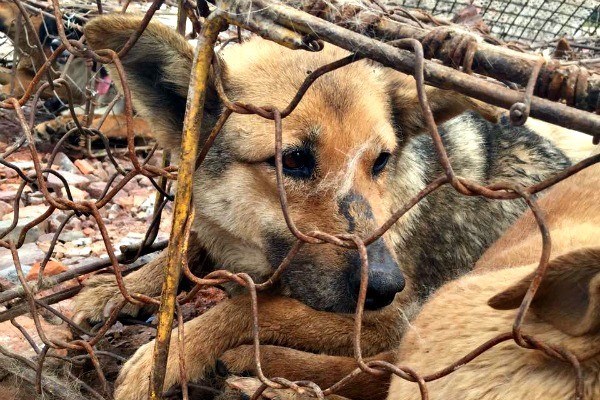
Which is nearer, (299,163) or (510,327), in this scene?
(510,327)

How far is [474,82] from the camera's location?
4.88 feet

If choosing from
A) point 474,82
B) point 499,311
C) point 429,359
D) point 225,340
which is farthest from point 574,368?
point 225,340

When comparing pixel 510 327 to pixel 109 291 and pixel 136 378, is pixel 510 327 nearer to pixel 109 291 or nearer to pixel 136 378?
pixel 136 378

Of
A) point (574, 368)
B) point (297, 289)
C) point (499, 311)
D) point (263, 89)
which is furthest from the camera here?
point (263, 89)

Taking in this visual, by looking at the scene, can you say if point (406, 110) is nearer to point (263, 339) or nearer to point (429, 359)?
point (263, 339)

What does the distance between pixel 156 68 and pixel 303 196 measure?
2.67 feet

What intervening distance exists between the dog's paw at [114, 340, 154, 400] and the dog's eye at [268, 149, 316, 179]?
3.13ft

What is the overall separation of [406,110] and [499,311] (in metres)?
1.72

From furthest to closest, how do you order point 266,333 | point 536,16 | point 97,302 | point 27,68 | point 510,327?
point 27,68 < point 536,16 < point 97,302 < point 266,333 < point 510,327

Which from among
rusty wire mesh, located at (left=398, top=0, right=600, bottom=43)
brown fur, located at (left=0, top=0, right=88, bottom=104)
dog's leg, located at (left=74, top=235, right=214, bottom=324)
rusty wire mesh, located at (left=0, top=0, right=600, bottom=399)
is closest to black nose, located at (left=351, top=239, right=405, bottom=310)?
rusty wire mesh, located at (left=0, top=0, right=600, bottom=399)

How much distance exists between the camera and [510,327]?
171 centimetres

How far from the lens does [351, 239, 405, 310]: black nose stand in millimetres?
2496

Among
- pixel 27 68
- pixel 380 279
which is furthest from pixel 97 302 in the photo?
pixel 27 68

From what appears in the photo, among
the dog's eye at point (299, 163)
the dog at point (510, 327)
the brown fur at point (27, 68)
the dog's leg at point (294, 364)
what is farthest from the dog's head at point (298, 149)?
the brown fur at point (27, 68)
